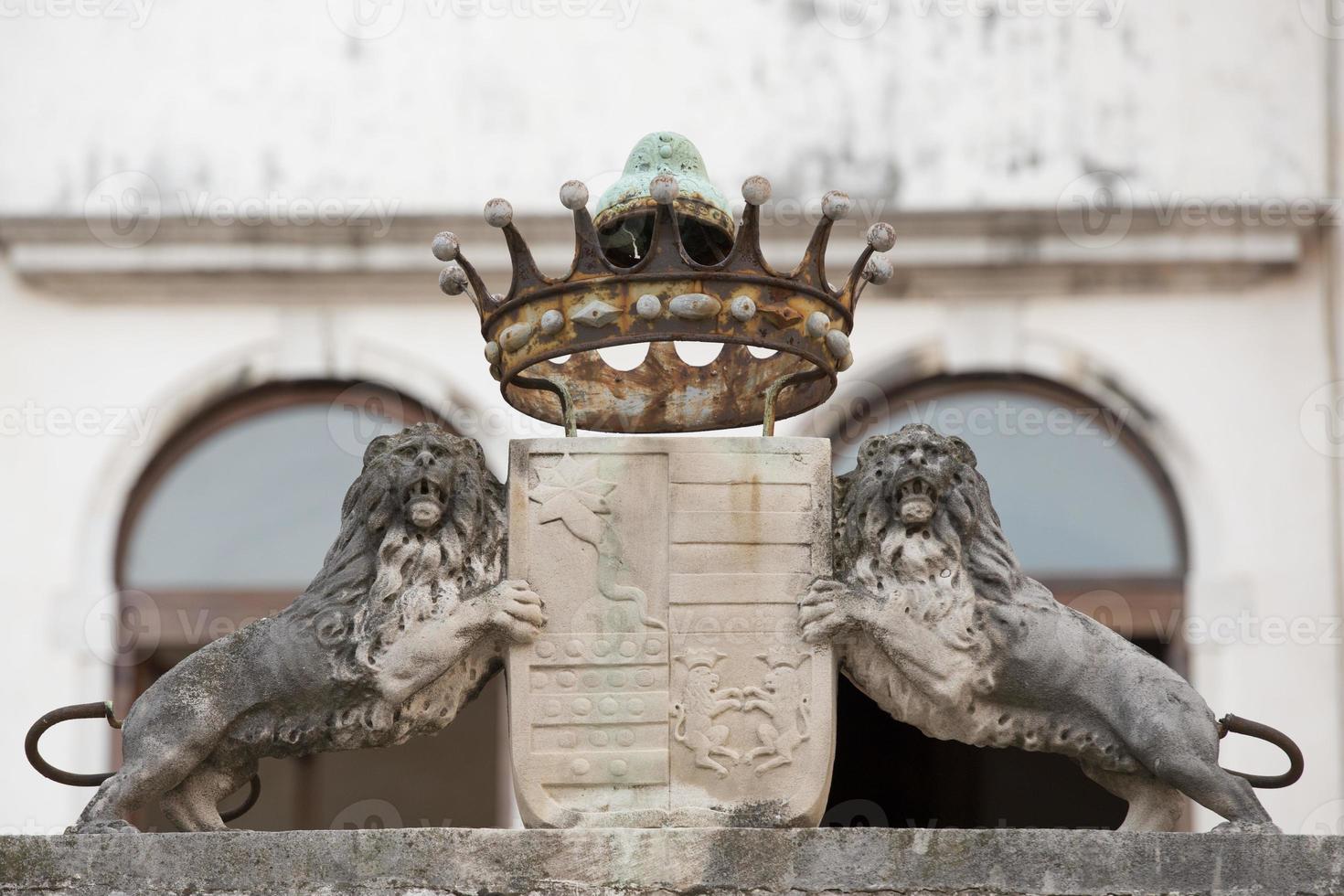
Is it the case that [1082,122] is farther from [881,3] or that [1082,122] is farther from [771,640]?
[771,640]

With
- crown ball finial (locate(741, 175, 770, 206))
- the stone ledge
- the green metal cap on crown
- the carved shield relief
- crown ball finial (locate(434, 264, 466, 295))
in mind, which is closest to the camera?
the stone ledge

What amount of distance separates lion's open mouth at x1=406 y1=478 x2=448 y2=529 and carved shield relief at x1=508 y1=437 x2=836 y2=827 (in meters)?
0.16

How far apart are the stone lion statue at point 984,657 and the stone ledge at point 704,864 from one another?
29 cm

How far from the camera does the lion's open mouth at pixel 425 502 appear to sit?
6.46 m

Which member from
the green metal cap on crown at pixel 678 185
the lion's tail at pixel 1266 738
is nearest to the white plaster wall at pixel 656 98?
the green metal cap on crown at pixel 678 185

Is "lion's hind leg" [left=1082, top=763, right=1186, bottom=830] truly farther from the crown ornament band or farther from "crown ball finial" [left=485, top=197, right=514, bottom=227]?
"crown ball finial" [left=485, top=197, right=514, bottom=227]

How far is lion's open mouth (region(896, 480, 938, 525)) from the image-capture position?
6.45 m

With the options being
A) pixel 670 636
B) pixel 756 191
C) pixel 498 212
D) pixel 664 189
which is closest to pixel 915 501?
pixel 670 636

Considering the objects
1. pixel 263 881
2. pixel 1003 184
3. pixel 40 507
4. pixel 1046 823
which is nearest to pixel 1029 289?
pixel 1003 184

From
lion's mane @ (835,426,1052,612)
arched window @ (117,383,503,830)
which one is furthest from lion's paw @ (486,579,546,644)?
arched window @ (117,383,503,830)

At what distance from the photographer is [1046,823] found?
37.2 ft

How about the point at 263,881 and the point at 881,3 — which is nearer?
the point at 263,881

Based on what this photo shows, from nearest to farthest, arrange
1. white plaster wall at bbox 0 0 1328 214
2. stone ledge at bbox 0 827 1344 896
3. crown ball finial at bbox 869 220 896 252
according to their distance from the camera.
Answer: stone ledge at bbox 0 827 1344 896, crown ball finial at bbox 869 220 896 252, white plaster wall at bbox 0 0 1328 214

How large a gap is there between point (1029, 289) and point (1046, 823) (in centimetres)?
208
